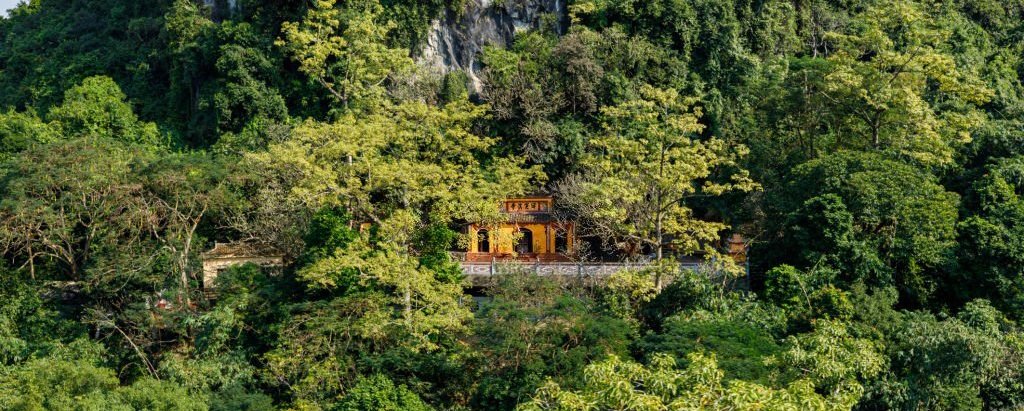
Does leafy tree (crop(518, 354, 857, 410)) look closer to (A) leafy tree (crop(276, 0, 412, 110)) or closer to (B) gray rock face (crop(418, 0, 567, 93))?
(A) leafy tree (crop(276, 0, 412, 110))

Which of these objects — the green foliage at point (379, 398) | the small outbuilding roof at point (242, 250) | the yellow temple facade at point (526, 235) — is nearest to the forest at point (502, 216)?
the green foliage at point (379, 398)

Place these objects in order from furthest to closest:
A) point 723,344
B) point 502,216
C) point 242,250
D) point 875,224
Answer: point 242,250 → point 502,216 → point 875,224 → point 723,344

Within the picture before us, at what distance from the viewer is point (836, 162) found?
28047 mm

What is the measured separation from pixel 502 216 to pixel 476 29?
1120cm

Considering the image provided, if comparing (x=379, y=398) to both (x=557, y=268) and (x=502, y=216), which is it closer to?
(x=557, y=268)

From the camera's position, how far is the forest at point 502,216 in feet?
78.5

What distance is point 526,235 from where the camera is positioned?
34.5 m

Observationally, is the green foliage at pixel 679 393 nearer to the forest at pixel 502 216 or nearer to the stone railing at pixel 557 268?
the forest at pixel 502 216

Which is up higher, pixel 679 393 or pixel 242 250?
pixel 242 250

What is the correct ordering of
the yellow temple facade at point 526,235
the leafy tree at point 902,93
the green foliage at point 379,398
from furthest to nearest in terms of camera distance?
the yellow temple facade at point 526,235 < the leafy tree at point 902,93 < the green foliage at point 379,398

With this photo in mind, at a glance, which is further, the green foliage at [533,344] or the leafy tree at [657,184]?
the leafy tree at [657,184]

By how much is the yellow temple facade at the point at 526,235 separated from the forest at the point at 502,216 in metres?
0.72

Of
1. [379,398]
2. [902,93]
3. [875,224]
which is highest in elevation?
[902,93]

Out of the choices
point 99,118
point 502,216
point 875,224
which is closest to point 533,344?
point 502,216
